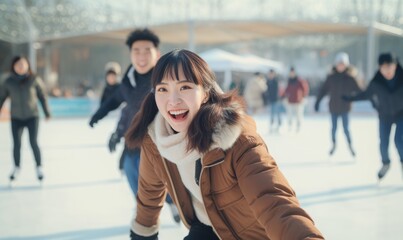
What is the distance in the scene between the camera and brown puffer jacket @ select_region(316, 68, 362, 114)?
6141 millimetres

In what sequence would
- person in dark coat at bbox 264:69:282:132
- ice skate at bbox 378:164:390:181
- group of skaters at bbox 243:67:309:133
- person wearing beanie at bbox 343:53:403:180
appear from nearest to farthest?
person wearing beanie at bbox 343:53:403:180
ice skate at bbox 378:164:390:181
group of skaters at bbox 243:67:309:133
person in dark coat at bbox 264:69:282:132

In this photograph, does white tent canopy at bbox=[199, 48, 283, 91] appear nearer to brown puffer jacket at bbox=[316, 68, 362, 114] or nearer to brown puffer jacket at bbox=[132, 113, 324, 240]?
brown puffer jacket at bbox=[316, 68, 362, 114]

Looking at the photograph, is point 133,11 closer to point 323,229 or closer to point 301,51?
point 301,51

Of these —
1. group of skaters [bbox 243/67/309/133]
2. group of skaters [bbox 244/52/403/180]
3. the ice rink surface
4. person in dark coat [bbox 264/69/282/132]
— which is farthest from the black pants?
person in dark coat [bbox 264/69/282/132]

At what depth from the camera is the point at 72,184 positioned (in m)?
4.64

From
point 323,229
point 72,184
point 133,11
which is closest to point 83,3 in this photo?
point 133,11

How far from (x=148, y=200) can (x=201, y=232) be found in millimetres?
215

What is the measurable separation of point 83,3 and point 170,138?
21.1 metres

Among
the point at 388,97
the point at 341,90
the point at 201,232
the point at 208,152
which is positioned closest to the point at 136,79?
the point at 201,232

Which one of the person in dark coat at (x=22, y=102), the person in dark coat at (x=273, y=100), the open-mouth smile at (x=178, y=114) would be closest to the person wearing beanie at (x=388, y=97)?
the person in dark coat at (x=22, y=102)

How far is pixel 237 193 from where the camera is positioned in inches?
54.4

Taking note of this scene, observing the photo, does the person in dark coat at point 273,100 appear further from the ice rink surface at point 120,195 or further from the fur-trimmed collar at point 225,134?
the fur-trimmed collar at point 225,134

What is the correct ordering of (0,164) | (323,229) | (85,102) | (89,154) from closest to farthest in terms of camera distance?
(323,229)
(0,164)
(89,154)
(85,102)

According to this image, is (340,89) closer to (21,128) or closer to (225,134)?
(21,128)
